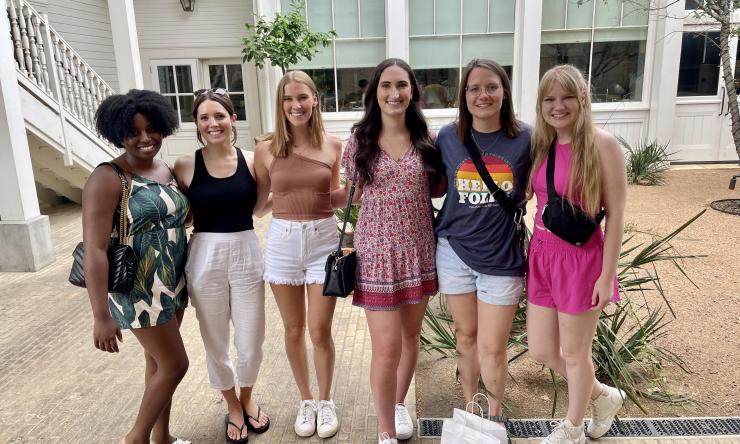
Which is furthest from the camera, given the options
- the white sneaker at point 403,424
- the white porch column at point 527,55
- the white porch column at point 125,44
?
the white porch column at point 527,55

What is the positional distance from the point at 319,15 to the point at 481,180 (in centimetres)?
887

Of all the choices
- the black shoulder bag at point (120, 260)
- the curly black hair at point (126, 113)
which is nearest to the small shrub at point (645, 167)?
the curly black hair at point (126, 113)

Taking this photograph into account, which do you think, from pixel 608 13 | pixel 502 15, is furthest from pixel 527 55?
pixel 608 13

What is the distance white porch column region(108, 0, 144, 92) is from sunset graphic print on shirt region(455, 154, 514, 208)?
6174mm

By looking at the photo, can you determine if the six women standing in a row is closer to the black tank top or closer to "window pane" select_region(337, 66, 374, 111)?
the black tank top

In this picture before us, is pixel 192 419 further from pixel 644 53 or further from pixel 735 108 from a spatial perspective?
pixel 644 53

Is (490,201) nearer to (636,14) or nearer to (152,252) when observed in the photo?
(152,252)

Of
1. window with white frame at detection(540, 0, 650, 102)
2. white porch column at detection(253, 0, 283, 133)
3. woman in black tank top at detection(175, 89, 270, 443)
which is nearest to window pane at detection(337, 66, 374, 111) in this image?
white porch column at detection(253, 0, 283, 133)

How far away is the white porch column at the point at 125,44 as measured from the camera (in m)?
7.14

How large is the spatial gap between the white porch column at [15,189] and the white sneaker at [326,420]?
4586mm

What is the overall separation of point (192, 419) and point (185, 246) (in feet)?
3.78

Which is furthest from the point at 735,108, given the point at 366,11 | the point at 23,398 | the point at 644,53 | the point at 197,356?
the point at 23,398

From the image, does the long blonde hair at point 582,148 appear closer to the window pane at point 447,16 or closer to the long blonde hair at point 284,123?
the long blonde hair at point 284,123

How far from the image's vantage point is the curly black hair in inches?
86.7
